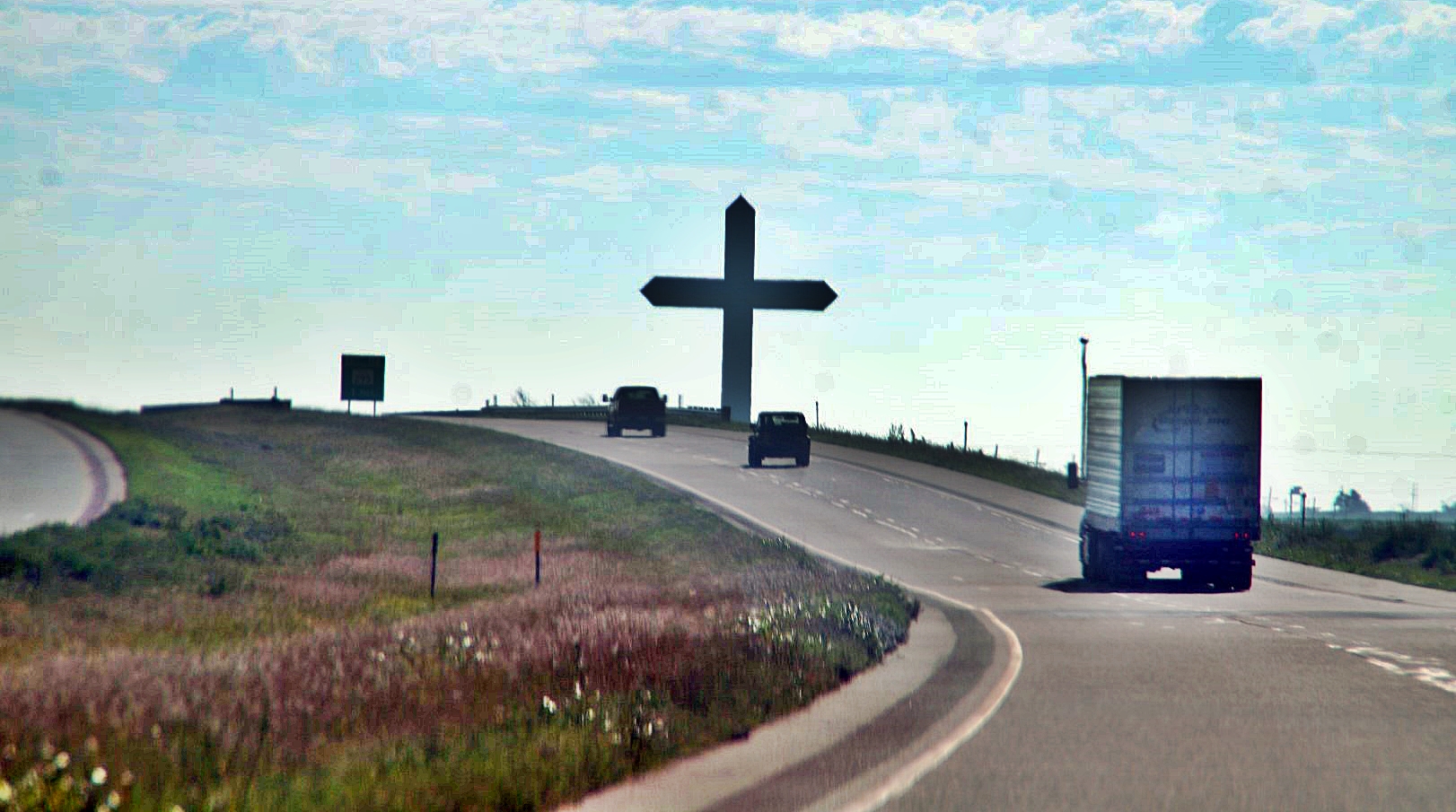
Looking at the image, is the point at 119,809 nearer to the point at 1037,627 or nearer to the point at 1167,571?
the point at 1037,627

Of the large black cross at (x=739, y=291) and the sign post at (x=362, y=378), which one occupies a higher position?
the large black cross at (x=739, y=291)

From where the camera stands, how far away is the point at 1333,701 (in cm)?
1291

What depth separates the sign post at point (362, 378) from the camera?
252 ft

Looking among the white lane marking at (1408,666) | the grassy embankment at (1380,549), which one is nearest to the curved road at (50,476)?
the white lane marking at (1408,666)

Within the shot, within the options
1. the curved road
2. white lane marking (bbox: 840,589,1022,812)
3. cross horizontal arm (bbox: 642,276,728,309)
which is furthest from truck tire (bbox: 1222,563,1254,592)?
cross horizontal arm (bbox: 642,276,728,309)

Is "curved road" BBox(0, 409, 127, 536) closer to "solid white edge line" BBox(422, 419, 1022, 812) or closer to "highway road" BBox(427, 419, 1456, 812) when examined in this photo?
"solid white edge line" BBox(422, 419, 1022, 812)

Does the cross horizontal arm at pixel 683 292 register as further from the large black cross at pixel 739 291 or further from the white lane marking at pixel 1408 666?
the white lane marking at pixel 1408 666

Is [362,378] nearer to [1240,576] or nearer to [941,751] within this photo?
[1240,576]

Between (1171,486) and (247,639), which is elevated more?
(1171,486)

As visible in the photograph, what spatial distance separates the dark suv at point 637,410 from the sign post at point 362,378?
1478 cm

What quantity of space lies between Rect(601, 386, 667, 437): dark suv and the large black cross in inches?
391

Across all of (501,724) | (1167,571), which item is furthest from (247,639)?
(1167,571)

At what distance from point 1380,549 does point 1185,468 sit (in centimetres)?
1352

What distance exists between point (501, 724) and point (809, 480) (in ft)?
131
